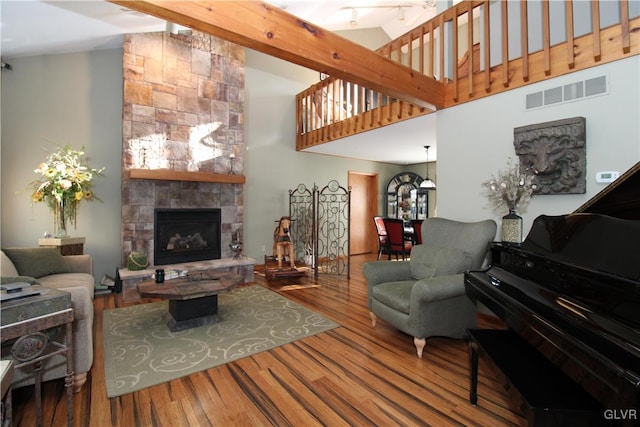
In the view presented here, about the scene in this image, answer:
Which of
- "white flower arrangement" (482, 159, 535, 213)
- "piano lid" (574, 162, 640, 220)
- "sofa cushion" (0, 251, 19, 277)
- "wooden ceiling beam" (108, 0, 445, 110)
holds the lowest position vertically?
"sofa cushion" (0, 251, 19, 277)

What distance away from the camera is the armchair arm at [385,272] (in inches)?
109

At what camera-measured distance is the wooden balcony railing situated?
7.50ft

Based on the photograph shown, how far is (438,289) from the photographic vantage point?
2158mm

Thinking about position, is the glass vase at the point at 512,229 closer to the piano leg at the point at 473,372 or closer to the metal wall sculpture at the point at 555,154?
the metal wall sculpture at the point at 555,154

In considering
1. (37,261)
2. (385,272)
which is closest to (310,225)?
(385,272)

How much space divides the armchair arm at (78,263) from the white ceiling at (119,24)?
2.39 m

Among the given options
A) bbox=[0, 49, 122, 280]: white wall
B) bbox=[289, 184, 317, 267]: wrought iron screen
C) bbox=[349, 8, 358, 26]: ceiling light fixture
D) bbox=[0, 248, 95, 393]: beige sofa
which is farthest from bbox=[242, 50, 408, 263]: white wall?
bbox=[0, 248, 95, 393]: beige sofa

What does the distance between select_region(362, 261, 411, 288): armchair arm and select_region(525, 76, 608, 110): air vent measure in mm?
1897

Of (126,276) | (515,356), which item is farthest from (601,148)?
(126,276)

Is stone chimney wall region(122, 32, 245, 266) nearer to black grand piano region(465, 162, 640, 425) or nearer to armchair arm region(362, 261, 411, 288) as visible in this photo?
armchair arm region(362, 261, 411, 288)

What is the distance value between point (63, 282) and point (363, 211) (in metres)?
5.81

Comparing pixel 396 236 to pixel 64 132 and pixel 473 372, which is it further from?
pixel 64 132

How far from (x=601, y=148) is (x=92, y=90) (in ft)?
18.9

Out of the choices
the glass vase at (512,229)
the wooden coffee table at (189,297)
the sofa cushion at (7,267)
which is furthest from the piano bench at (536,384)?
the sofa cushion at (7,267)
